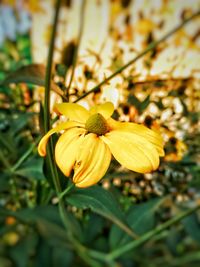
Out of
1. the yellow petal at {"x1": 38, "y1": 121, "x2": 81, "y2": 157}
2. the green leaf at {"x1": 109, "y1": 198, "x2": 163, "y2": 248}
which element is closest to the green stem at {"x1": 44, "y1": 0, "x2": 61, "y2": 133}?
the yellow petal at {"x1": 38, "y1": 121, "x2": 81, "y2": 157}

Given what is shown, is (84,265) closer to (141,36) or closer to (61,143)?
(61,143)

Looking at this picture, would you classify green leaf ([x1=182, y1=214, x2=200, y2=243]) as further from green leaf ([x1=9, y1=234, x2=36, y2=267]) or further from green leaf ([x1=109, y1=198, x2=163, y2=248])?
green leaf ([x1=9, y1=234, x2=36, y2=267])

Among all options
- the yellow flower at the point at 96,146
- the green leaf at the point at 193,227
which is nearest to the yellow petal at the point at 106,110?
the yellow flower at the point at 96,146

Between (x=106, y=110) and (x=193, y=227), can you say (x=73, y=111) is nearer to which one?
(x=106, y=110)

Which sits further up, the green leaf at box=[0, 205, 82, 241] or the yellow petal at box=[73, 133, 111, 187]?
the yellow petal at box=[73, 133, 111, 187]

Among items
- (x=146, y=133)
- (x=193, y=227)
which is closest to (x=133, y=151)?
(x=146, y=133)

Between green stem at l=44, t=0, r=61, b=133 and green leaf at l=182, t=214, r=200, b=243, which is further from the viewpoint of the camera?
green leaf at l=182, t=214, r=200, b=243

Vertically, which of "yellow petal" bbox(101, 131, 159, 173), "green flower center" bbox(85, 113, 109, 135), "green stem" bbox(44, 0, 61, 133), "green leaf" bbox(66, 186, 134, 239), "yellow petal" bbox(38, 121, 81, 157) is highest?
"green stem" bbox(44, 0, 61, 133)
